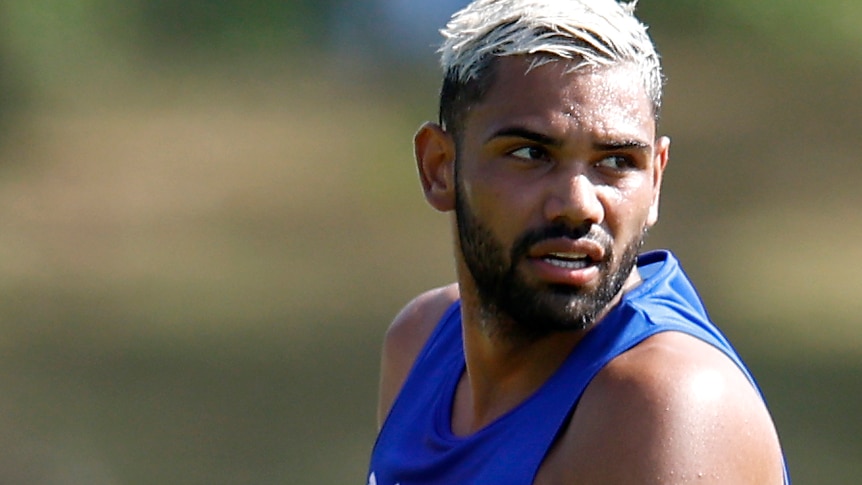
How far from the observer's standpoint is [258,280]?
7.54 m

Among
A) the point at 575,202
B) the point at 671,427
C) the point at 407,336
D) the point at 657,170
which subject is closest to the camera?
the point at 671,427

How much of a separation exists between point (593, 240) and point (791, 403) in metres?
4.12

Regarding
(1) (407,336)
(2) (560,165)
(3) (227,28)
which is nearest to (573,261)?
(2) (560,165)

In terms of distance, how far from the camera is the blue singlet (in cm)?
184

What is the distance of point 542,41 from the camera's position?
1.90 m

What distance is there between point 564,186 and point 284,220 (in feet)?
20.8

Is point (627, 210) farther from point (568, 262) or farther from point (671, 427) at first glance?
point (671, 427)

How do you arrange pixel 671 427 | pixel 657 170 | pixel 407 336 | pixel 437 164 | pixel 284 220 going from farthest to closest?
pixel 284 220 → pixel 407 336 → pixel 437 164 → pixel 657 170 → pixel 671 427

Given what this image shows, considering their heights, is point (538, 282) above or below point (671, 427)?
above

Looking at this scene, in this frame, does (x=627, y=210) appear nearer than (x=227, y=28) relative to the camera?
Yes

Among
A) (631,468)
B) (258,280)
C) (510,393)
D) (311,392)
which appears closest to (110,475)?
(311,392)

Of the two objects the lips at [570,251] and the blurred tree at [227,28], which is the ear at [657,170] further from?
the blurred tree at [227,28]

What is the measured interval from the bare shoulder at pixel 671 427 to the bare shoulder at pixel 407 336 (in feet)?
2.22

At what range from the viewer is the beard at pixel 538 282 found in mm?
1865
